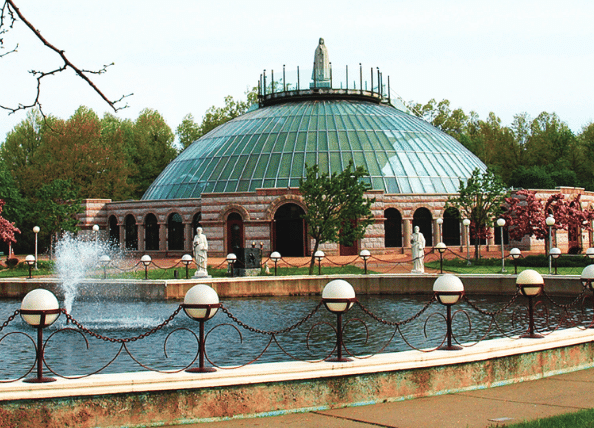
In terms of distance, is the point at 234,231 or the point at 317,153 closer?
the point at 234,231

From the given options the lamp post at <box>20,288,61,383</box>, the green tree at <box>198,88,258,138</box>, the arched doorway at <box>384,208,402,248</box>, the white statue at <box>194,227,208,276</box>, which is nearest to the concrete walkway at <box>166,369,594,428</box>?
the lamp post at <box>20,288,61,383</box>

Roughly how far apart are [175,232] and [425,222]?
16076 millimetres

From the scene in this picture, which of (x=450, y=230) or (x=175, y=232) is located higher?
(x=175, y=232)

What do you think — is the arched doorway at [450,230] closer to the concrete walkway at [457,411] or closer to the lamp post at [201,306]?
the concrete walkway at [457,411]

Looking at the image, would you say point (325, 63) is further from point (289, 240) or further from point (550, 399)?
point (550, 399)

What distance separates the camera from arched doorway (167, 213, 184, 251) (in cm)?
5052

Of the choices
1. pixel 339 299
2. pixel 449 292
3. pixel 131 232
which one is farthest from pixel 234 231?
pixel 339 299

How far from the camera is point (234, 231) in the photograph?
4741 centimetres

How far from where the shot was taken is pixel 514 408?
987cm

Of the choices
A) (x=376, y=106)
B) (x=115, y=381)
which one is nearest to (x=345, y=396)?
(x=115, y=381)

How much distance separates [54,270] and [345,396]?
32.1m

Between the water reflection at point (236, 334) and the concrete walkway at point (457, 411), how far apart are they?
1.38 m

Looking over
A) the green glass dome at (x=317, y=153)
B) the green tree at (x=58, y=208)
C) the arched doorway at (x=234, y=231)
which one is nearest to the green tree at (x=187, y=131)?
the green glass dome at (x=317, y=153)

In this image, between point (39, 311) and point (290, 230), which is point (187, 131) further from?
point (39, 311)
